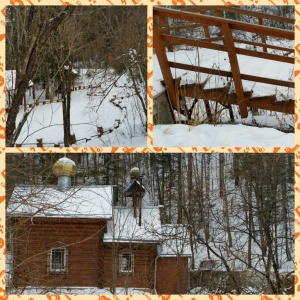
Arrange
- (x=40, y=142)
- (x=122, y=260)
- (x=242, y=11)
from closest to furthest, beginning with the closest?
(x=40, y=142), (x=122, y=260), (x=242, y=11)

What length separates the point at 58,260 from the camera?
13.8 ft

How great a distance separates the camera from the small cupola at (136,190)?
3.91 metres

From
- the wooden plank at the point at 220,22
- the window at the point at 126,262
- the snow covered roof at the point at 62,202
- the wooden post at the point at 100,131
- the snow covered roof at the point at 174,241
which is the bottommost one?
the window at the point at 126,262

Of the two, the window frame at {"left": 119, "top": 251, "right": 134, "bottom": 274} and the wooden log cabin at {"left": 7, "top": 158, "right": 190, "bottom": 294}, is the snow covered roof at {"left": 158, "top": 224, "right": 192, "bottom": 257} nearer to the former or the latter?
the wooden log cabin at {"left": 7, "top": 158, "right": 190, "bottom": 294}

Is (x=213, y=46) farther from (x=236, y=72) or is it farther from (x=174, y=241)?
(x=174, y=241)

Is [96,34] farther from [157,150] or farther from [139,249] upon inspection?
[139,249]

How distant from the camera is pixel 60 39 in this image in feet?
13.6

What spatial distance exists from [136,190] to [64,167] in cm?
53

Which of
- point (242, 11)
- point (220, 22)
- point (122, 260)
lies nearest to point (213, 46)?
point (220, 22)

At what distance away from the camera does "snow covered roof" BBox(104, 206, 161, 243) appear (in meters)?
4.14

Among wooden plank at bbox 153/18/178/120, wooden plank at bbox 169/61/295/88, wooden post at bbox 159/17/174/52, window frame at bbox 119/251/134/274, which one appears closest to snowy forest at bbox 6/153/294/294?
window frame at bbox 119/251/134/274

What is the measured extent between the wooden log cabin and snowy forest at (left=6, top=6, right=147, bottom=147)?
387mm

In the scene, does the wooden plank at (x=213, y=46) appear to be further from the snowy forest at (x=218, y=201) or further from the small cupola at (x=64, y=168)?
the small cupola at (x=64, y=168)

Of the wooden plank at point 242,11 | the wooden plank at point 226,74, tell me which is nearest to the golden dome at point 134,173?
the wooden plank at point 226,74
